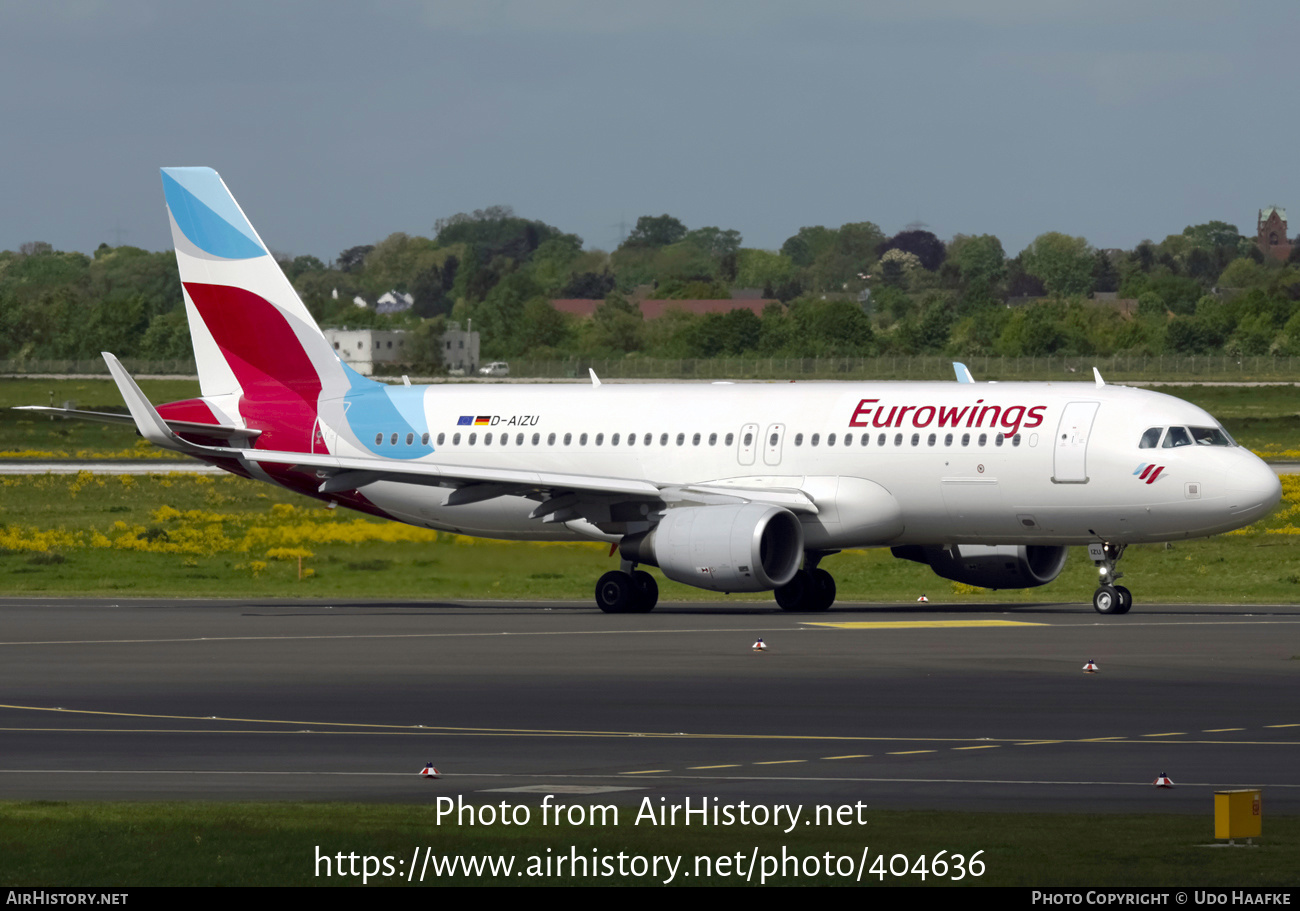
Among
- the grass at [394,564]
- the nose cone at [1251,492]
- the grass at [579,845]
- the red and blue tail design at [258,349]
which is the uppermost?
the red and blue tail design at [258,349]

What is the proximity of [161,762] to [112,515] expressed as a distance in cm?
4493

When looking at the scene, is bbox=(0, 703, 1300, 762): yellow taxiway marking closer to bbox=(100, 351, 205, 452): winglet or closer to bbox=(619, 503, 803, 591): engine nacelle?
bbox=(619, 503, 803, 591): engine nacelle

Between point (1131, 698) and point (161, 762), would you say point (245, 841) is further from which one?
point (1131, 698)

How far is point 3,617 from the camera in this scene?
4028 cm

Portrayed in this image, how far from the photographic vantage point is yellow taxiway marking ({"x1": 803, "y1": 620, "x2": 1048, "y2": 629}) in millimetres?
37094

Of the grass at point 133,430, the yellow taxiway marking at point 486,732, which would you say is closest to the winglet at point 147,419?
the yellow taxiway marking at point 486,732

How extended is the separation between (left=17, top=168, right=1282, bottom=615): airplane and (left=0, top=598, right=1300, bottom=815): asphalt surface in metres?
1.86

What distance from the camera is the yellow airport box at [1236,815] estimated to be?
1431 cm

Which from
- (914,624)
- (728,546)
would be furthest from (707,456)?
(914,624)

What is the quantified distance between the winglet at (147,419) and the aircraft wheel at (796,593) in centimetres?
1218

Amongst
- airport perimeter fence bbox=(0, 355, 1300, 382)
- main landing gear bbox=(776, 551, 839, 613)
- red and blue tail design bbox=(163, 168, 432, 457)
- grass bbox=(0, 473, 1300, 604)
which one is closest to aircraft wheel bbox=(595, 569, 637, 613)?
main landing gear bbox=(776, 551, 839, 613)

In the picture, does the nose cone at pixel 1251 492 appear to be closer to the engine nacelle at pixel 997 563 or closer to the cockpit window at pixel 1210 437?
the cockpit window at pixel 1210 437

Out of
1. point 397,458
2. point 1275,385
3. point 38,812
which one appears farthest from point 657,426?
point 1275,385

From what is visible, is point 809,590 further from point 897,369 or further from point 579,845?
point 897,369
